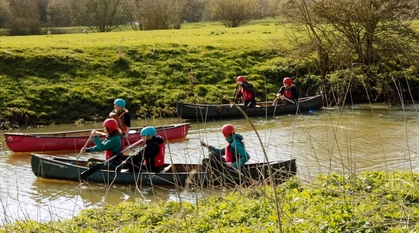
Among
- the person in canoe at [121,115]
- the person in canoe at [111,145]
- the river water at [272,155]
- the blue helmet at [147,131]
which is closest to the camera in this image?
the river water at [272,155]

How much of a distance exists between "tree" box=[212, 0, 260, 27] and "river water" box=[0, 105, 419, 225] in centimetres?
2733

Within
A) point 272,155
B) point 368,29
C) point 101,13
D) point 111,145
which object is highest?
point 101,13

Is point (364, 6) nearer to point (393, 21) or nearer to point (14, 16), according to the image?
point (393, 21)

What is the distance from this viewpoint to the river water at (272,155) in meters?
8.70

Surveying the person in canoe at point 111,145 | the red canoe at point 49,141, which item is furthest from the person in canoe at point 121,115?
the person in canoe at point 111,145

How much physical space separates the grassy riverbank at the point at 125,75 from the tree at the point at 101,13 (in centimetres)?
1607

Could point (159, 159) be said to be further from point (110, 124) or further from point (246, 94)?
point (246, 94)

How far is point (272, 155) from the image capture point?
13508 millimetres

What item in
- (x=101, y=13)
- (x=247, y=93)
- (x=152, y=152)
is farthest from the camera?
(x=101, y=13)

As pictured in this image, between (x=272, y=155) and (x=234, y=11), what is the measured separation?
35.6 metres

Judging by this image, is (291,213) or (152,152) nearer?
(291,213)

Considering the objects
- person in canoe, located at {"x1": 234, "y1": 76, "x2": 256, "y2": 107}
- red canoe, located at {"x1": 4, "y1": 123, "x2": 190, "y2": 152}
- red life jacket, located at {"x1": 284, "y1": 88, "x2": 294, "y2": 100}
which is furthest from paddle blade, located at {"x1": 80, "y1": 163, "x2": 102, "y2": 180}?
red life jacket, located at {"x1": 284, "y1": 88, "x2": 294, "y2": 100}

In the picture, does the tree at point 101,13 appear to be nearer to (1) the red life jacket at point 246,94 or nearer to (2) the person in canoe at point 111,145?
(1) the red life jacket at point 246,94

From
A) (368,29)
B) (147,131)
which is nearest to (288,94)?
(368,29)
